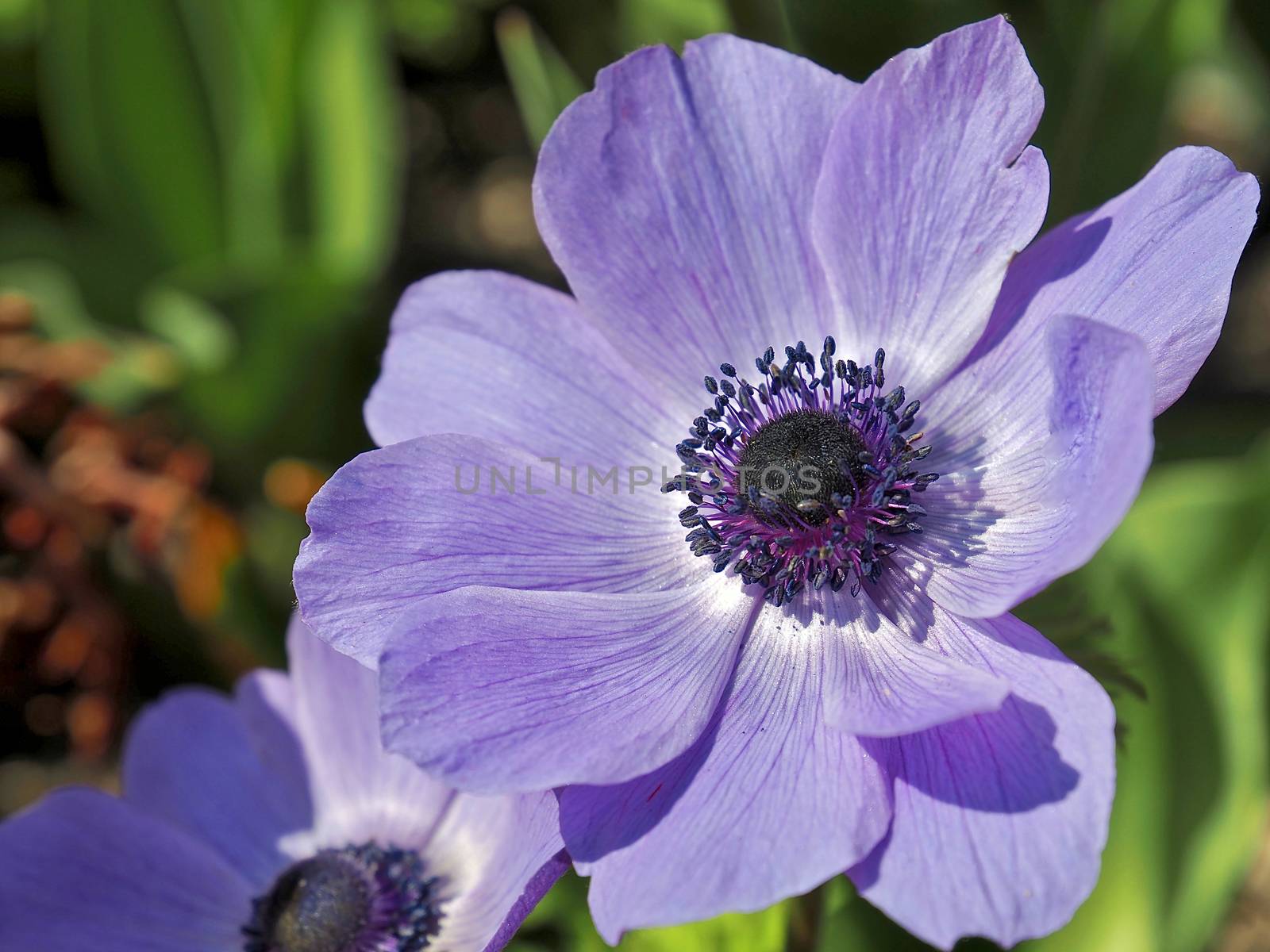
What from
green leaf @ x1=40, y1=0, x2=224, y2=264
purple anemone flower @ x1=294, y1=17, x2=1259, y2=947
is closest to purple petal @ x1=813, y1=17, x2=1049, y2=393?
purple anemone flower @ x1=294, y1=17, x2=1259, y2=947

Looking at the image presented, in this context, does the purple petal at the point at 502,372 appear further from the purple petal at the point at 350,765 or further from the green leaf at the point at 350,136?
the green leaf at the point at 350,136

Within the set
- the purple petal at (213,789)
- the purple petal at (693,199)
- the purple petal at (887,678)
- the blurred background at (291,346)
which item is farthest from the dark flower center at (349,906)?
the purple petal at (693,199)

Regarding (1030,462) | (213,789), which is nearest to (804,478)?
(1030,462)

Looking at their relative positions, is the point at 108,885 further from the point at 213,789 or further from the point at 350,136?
the point at 350,136

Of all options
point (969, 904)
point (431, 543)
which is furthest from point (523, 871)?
point (969, 904)

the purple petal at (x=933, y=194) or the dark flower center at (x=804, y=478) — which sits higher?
the purple petal at (x=933, y=194)

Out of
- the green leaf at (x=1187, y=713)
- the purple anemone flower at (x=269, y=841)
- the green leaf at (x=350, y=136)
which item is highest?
the green leaf at (x=350, y=136)

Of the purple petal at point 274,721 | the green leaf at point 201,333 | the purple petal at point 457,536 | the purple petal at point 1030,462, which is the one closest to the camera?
the purple petal at point 1030,462
